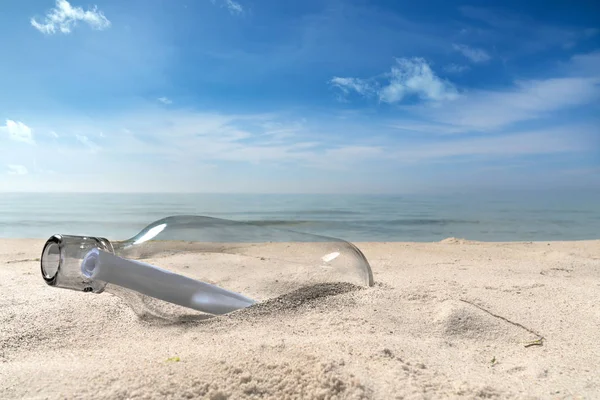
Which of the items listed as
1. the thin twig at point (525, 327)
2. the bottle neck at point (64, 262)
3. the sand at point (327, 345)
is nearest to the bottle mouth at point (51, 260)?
the bottle neck at point (64, 262)

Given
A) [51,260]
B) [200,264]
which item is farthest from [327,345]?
[51,260]

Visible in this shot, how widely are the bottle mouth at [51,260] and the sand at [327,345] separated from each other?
0.27 metres

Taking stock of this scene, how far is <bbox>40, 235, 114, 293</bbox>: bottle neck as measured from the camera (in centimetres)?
194

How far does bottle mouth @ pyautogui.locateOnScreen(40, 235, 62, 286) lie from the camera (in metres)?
1.95

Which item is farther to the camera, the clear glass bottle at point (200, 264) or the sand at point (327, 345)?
the clear glass bottle at point (200, 264)

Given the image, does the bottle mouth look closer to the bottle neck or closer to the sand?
the bottle neck

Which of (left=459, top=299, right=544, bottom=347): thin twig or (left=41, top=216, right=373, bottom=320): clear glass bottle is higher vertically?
(left=41, top=216, right=373, bottom=320): clear glass bottle

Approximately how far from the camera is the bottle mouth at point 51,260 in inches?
76.6

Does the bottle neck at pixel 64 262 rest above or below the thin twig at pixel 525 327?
above

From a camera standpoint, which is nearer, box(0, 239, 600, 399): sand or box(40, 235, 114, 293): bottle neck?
box(0, 239, 600, 399): sand

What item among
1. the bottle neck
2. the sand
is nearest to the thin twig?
the sand

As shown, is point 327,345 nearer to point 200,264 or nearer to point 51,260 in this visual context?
point 200,264

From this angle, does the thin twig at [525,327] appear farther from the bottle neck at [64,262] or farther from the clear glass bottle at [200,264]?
the bottle neck at [64,262]

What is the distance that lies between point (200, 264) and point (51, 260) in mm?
673
